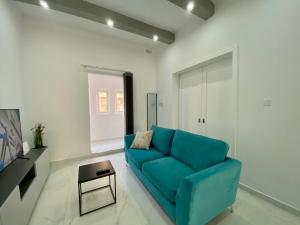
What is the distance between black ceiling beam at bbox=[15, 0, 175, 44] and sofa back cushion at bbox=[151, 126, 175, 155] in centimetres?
229

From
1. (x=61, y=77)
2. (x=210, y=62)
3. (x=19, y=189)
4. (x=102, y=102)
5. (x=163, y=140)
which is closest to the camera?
(x=19, y=189)

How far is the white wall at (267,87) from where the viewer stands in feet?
5.48

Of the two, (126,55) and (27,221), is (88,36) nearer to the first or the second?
(126,55)

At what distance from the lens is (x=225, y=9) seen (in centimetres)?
237

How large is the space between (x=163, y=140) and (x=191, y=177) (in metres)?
1.28

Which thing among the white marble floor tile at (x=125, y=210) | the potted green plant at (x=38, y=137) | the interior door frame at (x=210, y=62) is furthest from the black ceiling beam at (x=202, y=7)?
the potted green plant at (x=38, y=137)

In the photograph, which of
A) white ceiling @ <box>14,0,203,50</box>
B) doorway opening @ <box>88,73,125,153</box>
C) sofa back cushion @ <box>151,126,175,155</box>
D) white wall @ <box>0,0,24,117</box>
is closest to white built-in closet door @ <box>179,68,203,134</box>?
sofa back cushion @ <box>151,126,175,155</box>

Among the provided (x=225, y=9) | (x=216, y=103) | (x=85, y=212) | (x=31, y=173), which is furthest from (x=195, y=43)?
(x=31, y=173)

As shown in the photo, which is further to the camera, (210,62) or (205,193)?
(210,62)

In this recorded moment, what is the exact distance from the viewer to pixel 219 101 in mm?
2676

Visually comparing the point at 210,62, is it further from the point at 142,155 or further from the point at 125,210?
the point at 125,210

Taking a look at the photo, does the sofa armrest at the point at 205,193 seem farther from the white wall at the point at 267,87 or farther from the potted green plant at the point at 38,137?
the potted green plant at the point at 38,137

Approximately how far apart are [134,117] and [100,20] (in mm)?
2512

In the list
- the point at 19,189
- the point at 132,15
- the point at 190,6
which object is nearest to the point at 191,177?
the point at 19,189
